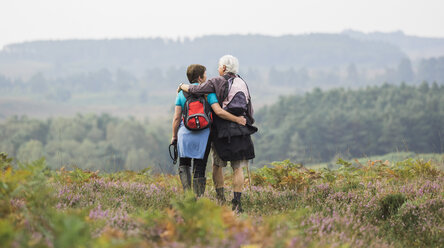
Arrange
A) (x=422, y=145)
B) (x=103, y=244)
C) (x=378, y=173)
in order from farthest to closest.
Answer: (x=422, y=145) → (x=378, y=173) → (x=103, y=244)

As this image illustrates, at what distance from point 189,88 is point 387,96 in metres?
141

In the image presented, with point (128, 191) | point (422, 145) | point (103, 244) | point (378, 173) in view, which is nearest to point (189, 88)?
point (128, 191)

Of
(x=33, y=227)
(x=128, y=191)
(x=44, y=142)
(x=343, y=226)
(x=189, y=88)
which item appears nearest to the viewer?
(x=33, y=227)

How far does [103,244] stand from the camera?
2562 millimetres

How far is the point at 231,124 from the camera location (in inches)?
241

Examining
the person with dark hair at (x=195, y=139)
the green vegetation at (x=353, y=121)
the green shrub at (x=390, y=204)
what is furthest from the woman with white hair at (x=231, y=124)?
the green vegetation at (x=353, y=121)

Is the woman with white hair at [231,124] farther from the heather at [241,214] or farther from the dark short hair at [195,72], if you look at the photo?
the heather at [241,214]

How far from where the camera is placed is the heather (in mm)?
3192

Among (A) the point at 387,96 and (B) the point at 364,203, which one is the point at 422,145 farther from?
(B) the point at 364,203

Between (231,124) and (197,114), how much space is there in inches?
19.1

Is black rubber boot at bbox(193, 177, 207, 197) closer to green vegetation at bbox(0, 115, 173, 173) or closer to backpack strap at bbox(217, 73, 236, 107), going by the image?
backpack strap at bbox(217, 73, 236, 107)

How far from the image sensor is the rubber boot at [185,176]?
20.7 feet

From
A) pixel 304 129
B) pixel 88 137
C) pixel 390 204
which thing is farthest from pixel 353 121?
pixel 390 204

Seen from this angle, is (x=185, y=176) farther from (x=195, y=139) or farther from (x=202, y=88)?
(x=202, y=88)
